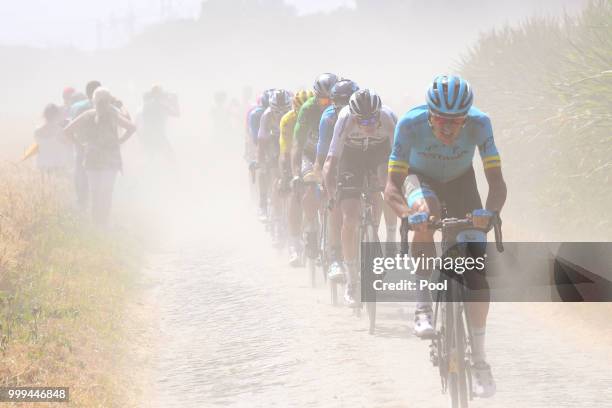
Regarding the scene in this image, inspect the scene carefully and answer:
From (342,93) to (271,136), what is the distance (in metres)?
4.55

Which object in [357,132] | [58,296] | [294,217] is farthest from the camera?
[294,217]

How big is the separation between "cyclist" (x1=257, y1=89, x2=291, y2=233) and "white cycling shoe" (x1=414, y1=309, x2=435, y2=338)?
8.07m

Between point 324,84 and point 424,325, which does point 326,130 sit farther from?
point 424,325

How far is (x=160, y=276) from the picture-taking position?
14.7 m

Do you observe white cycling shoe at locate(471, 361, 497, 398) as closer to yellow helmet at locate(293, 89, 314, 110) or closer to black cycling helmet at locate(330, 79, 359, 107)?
black cycling helmet at locate(330, 79, 359, 107)

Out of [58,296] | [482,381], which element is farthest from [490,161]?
[58,296]

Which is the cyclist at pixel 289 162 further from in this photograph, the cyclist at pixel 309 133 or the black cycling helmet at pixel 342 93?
the black cycling helmet at pixel 342 93

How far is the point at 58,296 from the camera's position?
10.3 m

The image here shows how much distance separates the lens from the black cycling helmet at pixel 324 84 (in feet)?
39.2

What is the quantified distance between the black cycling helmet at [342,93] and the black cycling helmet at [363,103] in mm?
1098

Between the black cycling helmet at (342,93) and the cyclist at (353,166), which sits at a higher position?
the black cycling helmet at (342,93)

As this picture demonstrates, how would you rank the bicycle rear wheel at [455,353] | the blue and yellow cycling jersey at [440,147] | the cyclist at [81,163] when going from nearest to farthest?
the bicycle rear wheel at [455,353] < the blue and yellow cycling jersey at [440,147] < the cyclist at [81,163]

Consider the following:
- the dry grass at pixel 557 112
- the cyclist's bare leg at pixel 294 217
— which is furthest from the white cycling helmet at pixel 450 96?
the cyclist's bare leg at pixel 294 217

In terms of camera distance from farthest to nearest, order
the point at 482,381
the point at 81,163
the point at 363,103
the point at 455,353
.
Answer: the point at 81,163, the point at 363,103, the point at 455,353, the point at 482,381
